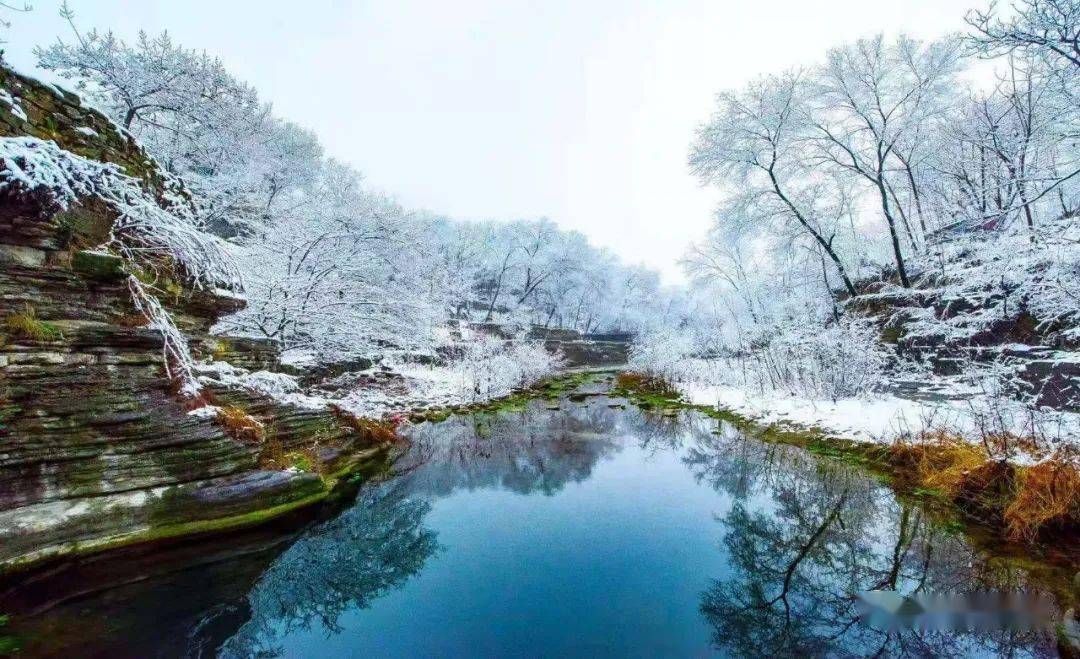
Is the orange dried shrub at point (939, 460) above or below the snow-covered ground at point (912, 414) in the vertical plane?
below

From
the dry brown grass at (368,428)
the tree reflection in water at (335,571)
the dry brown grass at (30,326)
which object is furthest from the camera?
the dry brown grass at (368,428)

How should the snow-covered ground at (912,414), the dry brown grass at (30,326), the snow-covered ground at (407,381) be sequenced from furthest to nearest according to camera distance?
1. the snow-covered ground at (407,381)
2. the snow-covered ground at (912,414)
3. the dry brown grass at (30,326)

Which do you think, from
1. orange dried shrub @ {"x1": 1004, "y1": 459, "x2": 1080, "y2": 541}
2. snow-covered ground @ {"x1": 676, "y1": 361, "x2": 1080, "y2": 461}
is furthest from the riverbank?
snow-covered ground @ {"x1": 676, "y1": 361, "x2": 1080, "y2": 461}

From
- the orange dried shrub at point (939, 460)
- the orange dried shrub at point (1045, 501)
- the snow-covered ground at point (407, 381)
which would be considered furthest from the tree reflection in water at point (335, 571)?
the orange dried shrub at point (939, 460)

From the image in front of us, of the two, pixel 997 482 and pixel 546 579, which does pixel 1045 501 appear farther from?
pixel 546 579

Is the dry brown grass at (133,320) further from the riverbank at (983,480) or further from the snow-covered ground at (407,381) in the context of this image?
the riverbank at (983,480)

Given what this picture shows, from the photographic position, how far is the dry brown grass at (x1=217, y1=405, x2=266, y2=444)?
250 inches

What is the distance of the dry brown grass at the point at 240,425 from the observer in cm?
635

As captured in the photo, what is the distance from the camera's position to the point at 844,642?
12.2 feet

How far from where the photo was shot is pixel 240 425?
6.58 meters

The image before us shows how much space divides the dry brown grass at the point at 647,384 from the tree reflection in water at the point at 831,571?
1146 centimetres

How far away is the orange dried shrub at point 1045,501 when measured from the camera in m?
4.84

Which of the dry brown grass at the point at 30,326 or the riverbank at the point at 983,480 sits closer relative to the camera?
the dry brown grass at the point at 30,326

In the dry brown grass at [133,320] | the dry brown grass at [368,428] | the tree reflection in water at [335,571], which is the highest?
the dry brown grass at [133,320]
